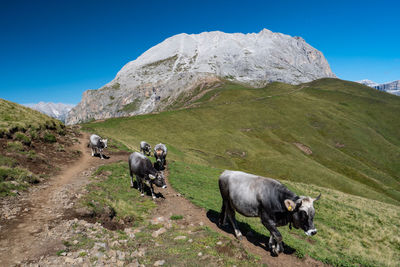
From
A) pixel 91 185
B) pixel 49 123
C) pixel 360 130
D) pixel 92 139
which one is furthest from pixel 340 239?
pixel 360 130

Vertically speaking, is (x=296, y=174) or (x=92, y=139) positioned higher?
Answer: (x=92, y=139)

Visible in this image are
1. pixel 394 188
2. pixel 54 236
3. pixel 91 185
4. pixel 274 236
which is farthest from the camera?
pixel 394 188

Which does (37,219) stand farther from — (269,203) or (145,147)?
(145,147)

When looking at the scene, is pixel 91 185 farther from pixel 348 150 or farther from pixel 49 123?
pixel 348 150

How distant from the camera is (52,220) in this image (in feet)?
38.6

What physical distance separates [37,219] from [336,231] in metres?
25.4

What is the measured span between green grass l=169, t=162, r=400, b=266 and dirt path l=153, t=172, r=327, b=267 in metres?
0.56

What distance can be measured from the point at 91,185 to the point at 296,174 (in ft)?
192

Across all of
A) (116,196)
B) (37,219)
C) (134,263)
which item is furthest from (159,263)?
(116,196)

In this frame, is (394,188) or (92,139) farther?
(394,188)

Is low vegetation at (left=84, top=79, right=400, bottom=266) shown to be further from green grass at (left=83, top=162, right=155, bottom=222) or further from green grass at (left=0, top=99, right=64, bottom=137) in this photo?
green grass at (left=0, top=99, right=64, bottom=137)

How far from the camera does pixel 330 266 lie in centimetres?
1133

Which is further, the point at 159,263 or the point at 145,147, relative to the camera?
the point at 145,147

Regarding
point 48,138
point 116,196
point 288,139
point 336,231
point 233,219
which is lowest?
point 336,231
